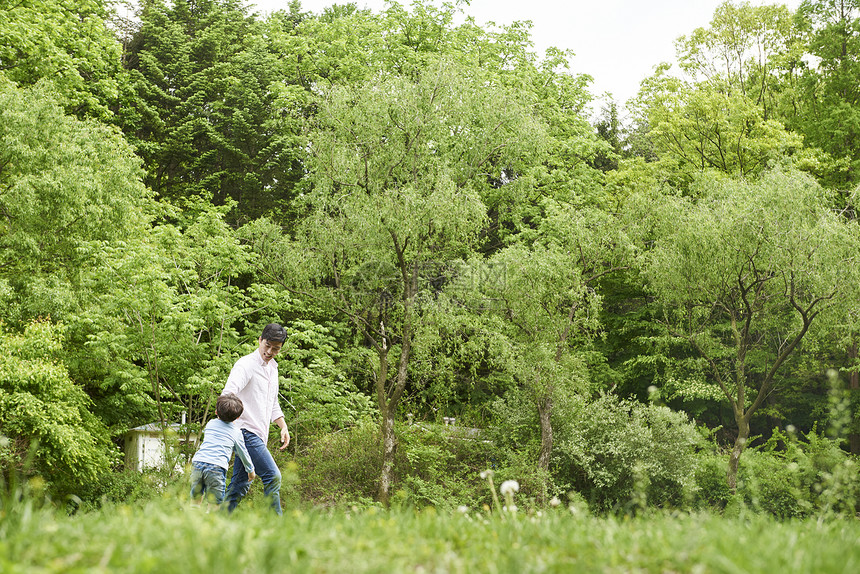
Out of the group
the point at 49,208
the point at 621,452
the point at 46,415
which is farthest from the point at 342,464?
the point at 49,208

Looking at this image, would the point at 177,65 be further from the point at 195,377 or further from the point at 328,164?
the point at 195,377

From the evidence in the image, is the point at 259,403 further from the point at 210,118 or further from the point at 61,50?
the point at 210,118

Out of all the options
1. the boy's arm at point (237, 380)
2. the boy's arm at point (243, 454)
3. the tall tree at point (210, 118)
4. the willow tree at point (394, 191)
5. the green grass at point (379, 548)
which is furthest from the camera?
the tall tree at point (210, 118)

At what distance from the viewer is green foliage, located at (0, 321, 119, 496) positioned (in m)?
11.5

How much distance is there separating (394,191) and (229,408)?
8893 mm

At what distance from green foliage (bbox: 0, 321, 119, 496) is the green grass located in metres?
9.63

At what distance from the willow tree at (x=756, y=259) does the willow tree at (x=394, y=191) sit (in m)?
4.54

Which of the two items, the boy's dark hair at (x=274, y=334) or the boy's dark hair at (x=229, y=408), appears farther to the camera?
the boy's dark hair at (x=274, y=334)

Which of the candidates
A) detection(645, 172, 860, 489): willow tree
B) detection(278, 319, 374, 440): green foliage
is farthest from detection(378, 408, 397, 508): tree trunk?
detection(645, 172, 860, 489): willow tree

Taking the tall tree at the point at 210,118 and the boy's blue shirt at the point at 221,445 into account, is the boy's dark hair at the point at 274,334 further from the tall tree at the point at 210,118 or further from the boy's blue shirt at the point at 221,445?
the tall tree at the point at 210,118

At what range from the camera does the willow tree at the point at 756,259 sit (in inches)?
589

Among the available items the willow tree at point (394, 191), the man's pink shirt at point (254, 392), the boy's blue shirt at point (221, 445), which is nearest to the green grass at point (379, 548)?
the boy's blue shirt at point (221, 445)

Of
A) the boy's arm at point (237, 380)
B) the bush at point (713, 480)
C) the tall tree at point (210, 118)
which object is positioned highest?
the tall tree at point (210, 118)

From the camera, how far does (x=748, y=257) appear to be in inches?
620
